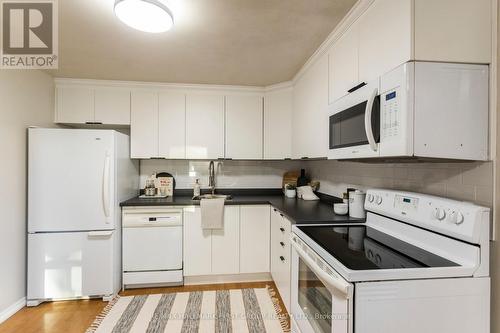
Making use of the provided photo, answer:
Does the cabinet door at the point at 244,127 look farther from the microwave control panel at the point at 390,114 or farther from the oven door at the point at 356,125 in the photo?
the microwave control panel at the point at 390,114

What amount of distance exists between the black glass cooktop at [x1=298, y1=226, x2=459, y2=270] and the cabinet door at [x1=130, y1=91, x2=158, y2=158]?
1995mm

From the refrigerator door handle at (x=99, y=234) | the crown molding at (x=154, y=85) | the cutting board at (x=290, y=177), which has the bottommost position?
the refrigerator door handle at (x=99, y=234)

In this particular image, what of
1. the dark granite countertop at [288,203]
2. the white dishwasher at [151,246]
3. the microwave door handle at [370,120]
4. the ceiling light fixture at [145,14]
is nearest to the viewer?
the microwave door handle at [370,120]

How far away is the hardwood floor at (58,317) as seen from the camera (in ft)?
6.52

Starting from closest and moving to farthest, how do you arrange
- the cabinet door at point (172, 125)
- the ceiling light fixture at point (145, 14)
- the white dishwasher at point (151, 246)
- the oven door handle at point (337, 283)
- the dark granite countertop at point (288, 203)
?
the oven door handle at point (337, 283)
the ceiling light fixture at point (145, 14)
the dark granite countertop at point (288, 203)
the white dishwasher at point (151, 246)
the cabinet door at point (172, 125)

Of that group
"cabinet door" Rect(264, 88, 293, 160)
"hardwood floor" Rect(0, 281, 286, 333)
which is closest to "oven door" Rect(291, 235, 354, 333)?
"hardwood floor" Rect(0, 281, 286, 333)

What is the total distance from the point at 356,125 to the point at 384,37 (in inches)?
17.3

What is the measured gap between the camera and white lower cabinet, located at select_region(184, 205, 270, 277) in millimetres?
2674

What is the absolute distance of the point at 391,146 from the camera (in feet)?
3.69

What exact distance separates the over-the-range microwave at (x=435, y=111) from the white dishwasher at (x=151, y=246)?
2161mm

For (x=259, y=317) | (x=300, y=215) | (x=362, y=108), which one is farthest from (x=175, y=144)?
(x=362, y=108)

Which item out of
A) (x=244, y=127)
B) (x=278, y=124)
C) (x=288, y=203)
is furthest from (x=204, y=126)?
(x=288, y=203)

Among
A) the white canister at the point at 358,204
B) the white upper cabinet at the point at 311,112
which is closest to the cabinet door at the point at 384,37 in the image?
the white upper cabinet at the point at 311,112

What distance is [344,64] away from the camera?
169 centimetres
